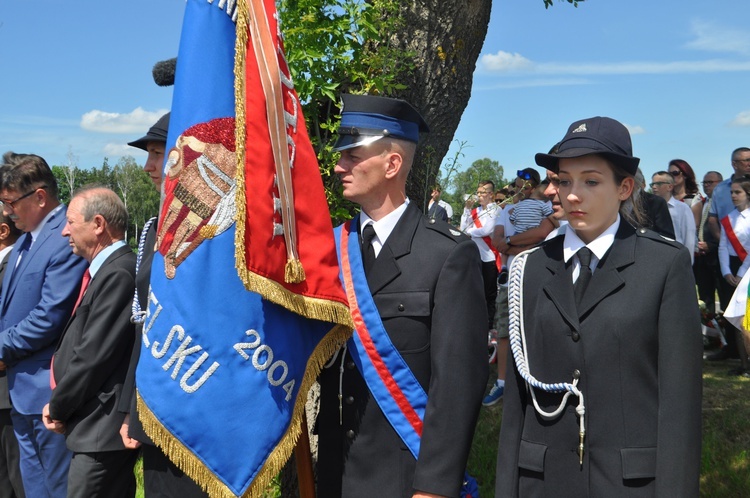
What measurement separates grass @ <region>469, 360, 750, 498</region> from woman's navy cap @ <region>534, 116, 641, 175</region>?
11.1 feet

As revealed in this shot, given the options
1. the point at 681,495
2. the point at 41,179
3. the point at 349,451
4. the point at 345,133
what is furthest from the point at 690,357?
the point at 41,179

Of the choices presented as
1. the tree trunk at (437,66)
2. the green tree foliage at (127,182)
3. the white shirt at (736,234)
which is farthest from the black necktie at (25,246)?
the green tree foliage at (127,182)

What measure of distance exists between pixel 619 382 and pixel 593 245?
0.47 metres

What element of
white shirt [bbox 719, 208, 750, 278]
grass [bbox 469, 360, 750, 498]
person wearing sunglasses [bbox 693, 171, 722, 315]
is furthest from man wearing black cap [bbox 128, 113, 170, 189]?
person wearing sunglasses [bbox 693, 171, 722, 315]

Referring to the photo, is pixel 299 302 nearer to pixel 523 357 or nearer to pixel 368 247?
pixel 368 247

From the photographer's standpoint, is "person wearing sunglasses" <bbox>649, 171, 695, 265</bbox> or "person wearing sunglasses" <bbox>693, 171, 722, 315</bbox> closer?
"person wearing sunglasses" <bbox>649, 171, 695, 265</bbox>

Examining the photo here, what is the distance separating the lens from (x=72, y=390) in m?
4.07

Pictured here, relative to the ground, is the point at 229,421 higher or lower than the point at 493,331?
higher

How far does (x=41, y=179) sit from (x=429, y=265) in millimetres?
3289

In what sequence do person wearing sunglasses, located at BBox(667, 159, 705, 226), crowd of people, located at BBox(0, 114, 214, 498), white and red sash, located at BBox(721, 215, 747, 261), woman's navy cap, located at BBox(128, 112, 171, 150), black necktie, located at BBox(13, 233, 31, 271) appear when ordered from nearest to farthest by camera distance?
1. woman's navy cap, located at BBox(128, 112, 171, 150)
2. crowd of people, located at BBox(0, 114, 214, 498)
3. black necktie, located at BBox(13, 233, 31, 271)
4. white and red sash, located at BBox(721, 215, 747, 261)
5. person wearing sunglasses, located at BBox(667, 159, 705, 226)

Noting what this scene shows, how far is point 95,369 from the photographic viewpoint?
13.3ft

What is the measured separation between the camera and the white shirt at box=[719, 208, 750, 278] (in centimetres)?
792

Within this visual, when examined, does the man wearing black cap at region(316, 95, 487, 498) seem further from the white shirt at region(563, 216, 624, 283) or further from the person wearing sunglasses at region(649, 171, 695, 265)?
the person wearing sunglasses at region(649, 171, 695, 265)

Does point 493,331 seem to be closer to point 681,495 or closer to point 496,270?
point 496,270
